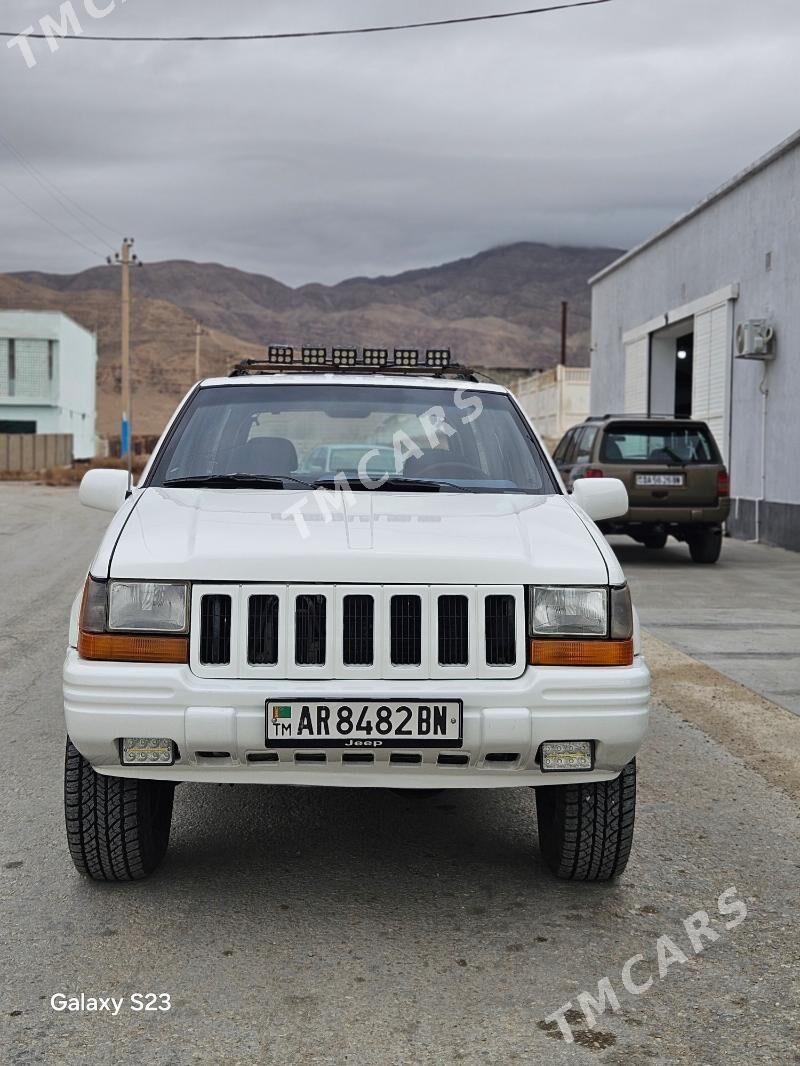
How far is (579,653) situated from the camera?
142 inches

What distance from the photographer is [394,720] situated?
3471 mm

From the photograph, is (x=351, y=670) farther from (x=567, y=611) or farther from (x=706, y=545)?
(x=706, y=545)

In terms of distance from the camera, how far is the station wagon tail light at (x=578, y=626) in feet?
11.8

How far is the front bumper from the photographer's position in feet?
11.4

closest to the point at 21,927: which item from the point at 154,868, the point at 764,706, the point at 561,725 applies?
the point at 154,868

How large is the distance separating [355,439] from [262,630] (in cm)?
183

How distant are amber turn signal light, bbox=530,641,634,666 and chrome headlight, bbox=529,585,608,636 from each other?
0.03 metres

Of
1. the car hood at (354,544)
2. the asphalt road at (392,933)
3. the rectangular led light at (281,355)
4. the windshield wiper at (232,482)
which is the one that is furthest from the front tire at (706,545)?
the car hood at (354,544)

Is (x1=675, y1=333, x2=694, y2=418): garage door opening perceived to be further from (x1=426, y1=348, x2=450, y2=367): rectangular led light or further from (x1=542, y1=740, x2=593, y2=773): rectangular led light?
(x1=542, y1=740, x2=593, y2=773): rectangular led light

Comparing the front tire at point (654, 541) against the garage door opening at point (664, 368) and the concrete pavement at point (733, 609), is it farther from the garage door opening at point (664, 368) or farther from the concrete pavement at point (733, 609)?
the garage door opening at point (664, 368)

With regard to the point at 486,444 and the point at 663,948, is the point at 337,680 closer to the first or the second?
the point at 663,948

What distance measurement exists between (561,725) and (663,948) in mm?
701

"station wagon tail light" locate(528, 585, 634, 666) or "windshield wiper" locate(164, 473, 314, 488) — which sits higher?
"windshield wiper" locate(164, 473, 314, 488)

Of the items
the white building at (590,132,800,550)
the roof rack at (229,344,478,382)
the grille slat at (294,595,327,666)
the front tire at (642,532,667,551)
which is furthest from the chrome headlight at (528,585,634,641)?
the white building at (590,132,800,550)
